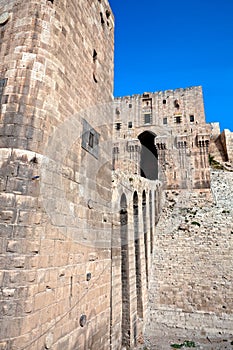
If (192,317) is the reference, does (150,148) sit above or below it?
above

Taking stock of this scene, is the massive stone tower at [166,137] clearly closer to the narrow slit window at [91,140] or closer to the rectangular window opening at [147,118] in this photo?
the rectangular window opening at [147,118]

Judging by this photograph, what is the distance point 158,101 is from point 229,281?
20.2 m

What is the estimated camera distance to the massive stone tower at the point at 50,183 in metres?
2.96

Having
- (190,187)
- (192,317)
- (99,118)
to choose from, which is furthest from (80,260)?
(190,187)

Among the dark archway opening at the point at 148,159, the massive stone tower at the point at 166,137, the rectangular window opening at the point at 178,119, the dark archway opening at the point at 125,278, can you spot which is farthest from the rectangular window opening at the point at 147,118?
the dark archway opening at the point at 125,278

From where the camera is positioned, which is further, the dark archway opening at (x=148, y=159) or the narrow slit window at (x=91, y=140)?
the dark archway opening at (x=148, y=159)

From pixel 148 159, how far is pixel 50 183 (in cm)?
2550

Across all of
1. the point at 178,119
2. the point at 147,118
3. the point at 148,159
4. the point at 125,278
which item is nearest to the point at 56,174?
the point at 125,278

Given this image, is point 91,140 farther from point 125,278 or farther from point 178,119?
point 178,119

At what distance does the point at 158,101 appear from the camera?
86.9 feet

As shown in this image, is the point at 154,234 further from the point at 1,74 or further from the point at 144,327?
the point at 1,74

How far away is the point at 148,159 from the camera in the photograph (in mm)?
28484

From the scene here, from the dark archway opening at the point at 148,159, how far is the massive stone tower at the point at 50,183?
878 inches

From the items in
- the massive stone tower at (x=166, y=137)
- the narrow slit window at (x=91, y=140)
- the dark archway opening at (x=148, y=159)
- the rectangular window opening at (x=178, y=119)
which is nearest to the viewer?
the narrow slit window at (x=91, y=140)
